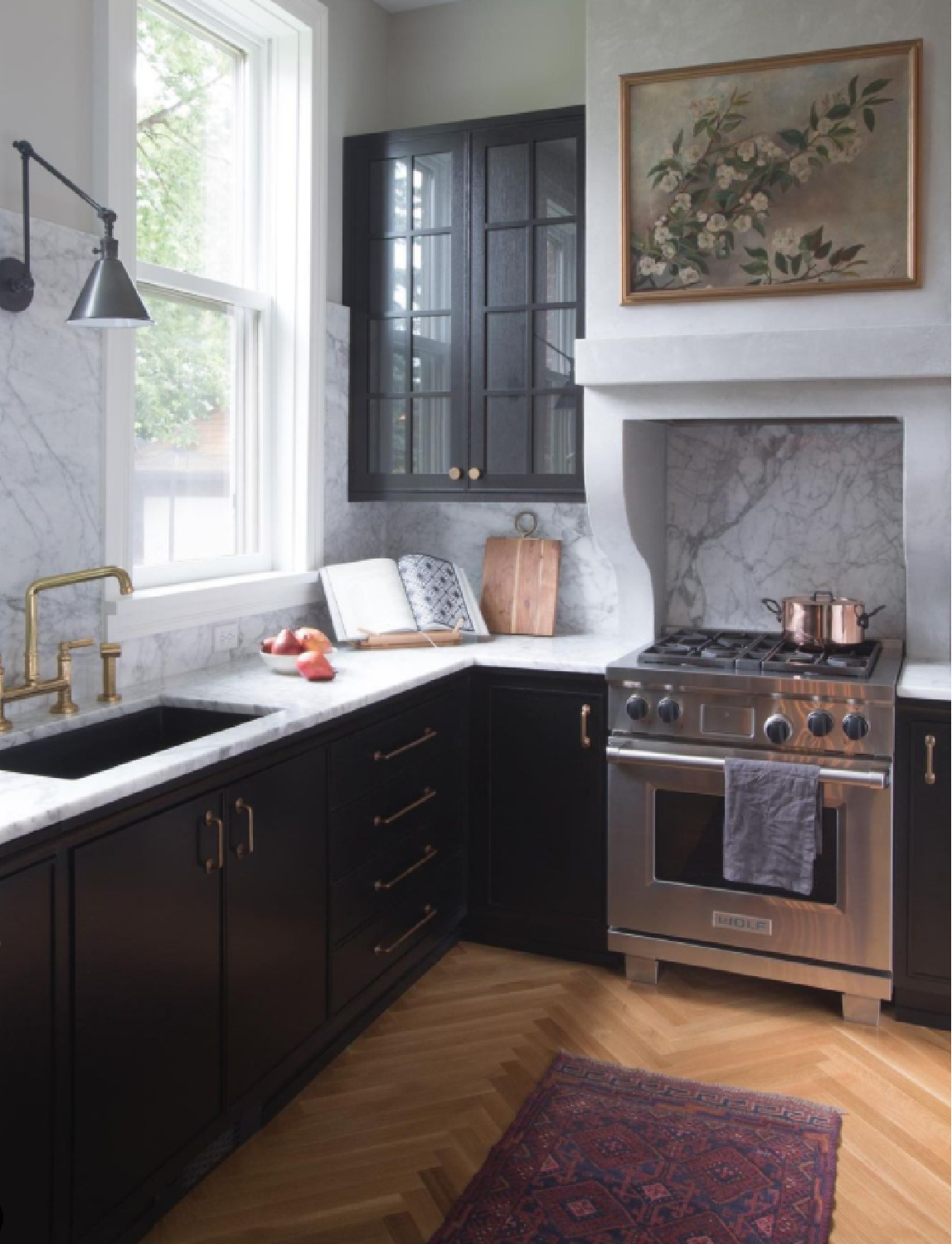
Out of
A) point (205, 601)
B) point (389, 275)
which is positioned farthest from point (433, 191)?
point (205, 601)

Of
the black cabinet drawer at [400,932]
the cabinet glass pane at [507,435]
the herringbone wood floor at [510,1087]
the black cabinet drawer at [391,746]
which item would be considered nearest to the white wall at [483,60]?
the cabinet glass pane at [507,435]

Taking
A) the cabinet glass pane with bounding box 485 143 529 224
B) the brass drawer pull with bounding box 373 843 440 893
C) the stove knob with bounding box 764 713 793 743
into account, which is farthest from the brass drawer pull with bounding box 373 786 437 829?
the cabinet glass pane with bounding box 485 143 529 224

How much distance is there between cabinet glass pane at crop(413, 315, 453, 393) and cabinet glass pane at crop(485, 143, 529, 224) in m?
0.36

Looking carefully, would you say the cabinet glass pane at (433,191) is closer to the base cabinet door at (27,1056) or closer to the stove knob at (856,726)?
the stove knob at (856,726)

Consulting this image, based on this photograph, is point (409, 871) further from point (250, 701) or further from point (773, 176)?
point (773, 176)

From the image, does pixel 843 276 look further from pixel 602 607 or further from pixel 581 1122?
pixel 581 1122

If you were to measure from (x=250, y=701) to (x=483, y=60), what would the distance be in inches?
96.4

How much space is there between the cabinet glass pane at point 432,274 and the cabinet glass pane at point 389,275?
0.12 feet

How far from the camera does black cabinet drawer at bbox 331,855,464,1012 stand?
2922 millimetres

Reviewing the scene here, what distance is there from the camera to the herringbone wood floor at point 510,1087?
232cm

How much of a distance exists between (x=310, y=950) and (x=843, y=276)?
2217 millimetres

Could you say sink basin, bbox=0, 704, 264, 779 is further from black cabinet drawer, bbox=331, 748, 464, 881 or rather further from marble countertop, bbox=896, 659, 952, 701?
marble countertop, bbox=896, 659, 952, 701

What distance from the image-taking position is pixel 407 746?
3.16 metres

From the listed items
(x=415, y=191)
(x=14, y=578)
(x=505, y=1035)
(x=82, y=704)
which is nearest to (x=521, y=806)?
(x=505, y=1035)
